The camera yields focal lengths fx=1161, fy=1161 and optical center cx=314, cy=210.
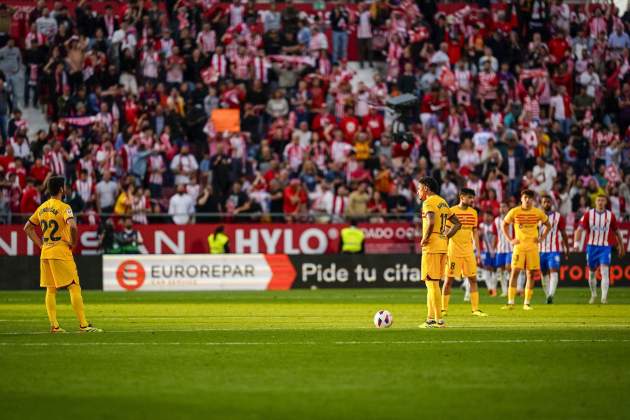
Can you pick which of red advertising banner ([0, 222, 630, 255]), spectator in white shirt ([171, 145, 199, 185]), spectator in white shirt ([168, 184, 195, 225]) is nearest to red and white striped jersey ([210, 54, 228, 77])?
spectator in white shirt ([171, 145, 199, 185])

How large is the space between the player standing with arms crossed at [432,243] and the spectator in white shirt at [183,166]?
629 inches

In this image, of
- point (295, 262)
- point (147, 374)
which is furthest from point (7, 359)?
point (295, 262)

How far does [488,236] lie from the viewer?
31109 millimetres

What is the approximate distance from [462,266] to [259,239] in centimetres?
1209

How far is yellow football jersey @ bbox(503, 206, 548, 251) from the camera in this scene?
2370cm

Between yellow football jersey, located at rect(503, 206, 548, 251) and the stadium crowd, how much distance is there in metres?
8.08

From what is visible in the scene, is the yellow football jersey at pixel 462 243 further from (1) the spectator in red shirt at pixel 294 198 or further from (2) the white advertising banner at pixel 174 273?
(1) the spectator in red shirt at pixel 294 198

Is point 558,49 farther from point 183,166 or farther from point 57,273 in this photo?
point 57,273

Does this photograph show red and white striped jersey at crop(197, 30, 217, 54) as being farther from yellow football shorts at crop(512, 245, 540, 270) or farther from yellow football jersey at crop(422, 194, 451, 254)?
yellow football jersey at crop(422, 194, 451, 254)

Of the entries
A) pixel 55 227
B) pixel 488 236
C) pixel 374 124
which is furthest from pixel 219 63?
pixel 55 227

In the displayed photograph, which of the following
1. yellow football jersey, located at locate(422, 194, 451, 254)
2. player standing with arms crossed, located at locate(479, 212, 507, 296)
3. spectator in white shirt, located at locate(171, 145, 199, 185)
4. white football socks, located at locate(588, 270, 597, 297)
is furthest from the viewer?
spectator in white shirt, located at locate(171, 145, 199, 185)

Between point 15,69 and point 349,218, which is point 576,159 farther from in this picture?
point 15,69

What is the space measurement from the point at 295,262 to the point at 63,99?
8.44 m

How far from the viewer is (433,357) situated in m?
13.5
